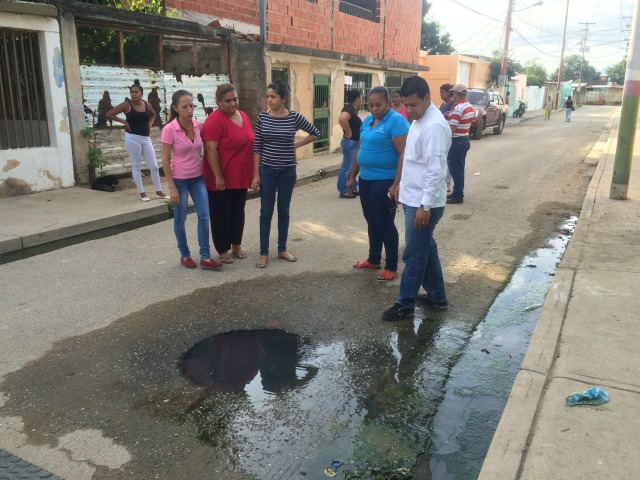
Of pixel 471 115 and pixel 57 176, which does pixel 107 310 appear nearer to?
pixel 57 176

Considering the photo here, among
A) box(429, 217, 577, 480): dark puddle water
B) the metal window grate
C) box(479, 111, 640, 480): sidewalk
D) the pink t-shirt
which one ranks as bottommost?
box(429, 217, 577, 480): dark puddle water

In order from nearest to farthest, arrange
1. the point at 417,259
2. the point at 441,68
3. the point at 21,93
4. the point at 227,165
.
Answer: the point at 417,259, the point at 227,165, the point at 21,93, the point at 441,68

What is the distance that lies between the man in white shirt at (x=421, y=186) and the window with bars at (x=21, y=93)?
7215 millimetres

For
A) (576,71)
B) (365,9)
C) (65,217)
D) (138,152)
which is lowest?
(65,217)

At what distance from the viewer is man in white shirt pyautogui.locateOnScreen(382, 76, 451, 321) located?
3.85m

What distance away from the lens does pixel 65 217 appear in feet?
24.3

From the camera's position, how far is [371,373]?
354 cm

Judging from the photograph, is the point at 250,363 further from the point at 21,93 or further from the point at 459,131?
the point at 21,93

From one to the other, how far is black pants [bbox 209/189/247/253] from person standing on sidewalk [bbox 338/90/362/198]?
2.77m

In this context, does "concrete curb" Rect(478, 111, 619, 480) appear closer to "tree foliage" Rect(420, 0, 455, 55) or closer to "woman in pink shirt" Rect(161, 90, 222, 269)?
"woman in pink shirt" Rect(161, 90, 222, 269)

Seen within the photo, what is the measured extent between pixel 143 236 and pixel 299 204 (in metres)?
2.82

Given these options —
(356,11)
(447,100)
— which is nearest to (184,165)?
(447,100)

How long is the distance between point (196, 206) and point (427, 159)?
2.62 metres

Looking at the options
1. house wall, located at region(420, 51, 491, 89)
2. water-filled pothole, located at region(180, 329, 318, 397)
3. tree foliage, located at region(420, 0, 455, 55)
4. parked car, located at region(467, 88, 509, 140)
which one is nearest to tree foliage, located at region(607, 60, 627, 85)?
tree foliage, located at region(420, 0, 455, 55)
